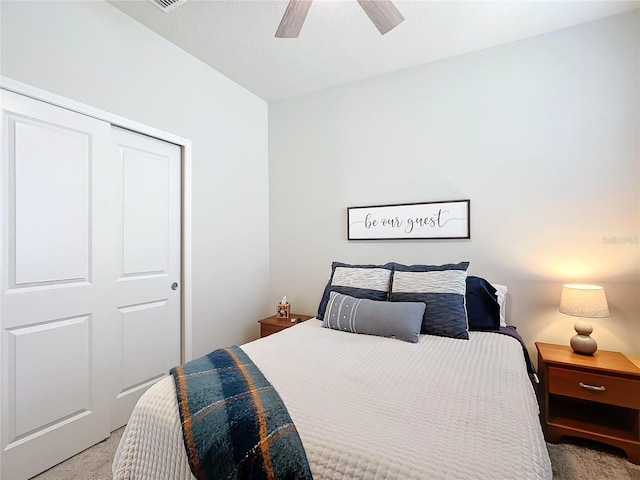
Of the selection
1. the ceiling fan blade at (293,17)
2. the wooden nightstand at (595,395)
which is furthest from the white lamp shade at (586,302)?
the ceiling fan blade at (293,17)

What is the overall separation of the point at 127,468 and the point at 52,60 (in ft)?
6.92

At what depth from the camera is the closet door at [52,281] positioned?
1689 millimetres

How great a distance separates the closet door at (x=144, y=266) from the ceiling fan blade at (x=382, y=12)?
1.73m

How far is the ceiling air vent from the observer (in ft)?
6.54

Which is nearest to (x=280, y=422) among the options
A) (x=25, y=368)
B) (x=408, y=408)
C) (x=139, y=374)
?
(x=408, y=408)

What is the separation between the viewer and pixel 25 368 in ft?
5.71

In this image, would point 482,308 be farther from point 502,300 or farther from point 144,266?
point 144,266

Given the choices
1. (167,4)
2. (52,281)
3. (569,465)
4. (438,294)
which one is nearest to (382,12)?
(167,4)

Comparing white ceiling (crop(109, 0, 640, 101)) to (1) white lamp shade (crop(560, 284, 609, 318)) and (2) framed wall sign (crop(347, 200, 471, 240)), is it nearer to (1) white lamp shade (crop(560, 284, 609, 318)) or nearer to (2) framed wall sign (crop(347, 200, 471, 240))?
(2) framed wall sign (crop(347, 200, 471, 240))

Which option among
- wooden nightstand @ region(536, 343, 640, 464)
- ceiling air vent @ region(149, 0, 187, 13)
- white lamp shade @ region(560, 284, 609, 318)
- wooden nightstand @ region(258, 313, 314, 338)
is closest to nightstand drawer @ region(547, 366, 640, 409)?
wooden nightstand @ region(536, 343, 640, 464)

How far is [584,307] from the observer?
6.49ft

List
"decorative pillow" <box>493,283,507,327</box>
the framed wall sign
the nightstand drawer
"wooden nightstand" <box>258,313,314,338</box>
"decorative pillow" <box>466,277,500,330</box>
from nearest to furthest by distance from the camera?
the nightstand drawer
"decorative pillow" <box>466,277,500,330</box>
"decorative pillow" <box>493,283,507,327</box>
the framed wall sign
"wooden nightstand" <box>258,313,314,338</box>

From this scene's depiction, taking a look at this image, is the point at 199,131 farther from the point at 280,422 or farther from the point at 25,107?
the point at 280,422

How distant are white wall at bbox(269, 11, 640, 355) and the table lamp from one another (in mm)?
295
